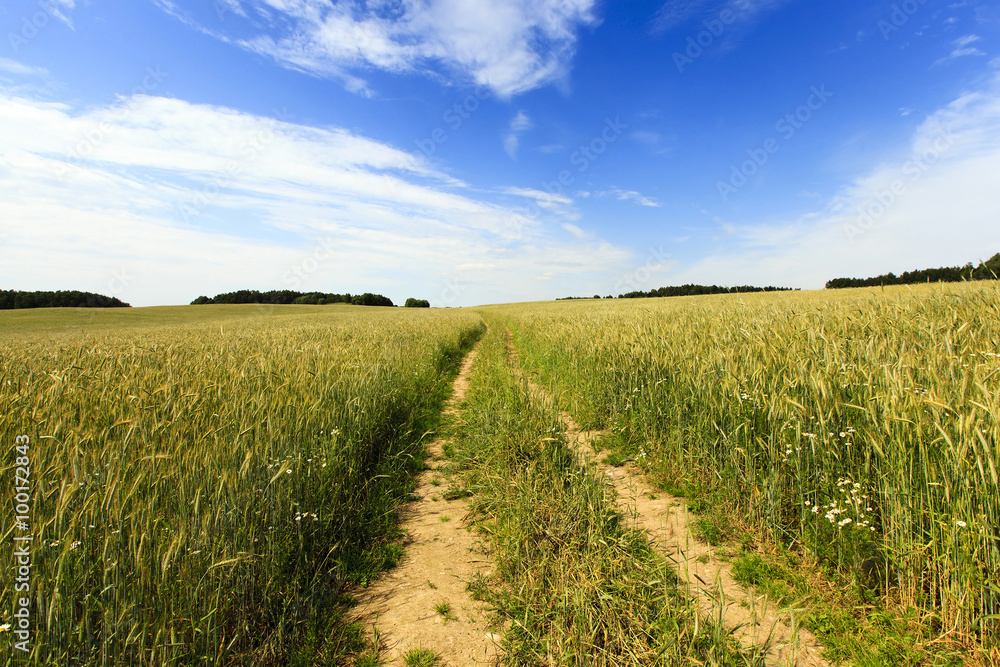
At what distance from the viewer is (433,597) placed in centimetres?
270

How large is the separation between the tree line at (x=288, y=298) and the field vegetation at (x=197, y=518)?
68021 mm

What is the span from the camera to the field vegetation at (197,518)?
5.70 feet

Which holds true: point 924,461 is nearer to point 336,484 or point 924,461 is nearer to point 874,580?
point 874,580

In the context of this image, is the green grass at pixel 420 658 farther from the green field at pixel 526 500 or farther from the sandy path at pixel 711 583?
the sandy path at pixel 711 583

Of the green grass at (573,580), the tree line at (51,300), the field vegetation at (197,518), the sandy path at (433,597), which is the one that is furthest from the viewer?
the tree line at (51,300)

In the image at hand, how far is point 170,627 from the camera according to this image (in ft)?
6.08

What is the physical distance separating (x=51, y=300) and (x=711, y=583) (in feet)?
242

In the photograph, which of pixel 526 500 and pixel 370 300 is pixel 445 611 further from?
pixel 370 300

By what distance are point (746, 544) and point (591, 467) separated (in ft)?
4.28

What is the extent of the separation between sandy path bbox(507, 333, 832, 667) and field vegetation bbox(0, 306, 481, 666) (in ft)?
6.72

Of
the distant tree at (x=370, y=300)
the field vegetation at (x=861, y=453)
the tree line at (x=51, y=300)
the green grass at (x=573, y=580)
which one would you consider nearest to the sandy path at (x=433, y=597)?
the green grass at (x=573, y=580)

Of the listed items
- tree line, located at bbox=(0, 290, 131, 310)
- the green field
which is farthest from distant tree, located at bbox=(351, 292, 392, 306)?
the green field

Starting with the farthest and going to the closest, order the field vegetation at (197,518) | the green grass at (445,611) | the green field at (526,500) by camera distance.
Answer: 1. the green grass at (445,611)
2. the green field at (526,500)
3. the field vegetation at (197,518)

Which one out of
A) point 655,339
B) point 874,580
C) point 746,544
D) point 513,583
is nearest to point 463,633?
point 513,583
